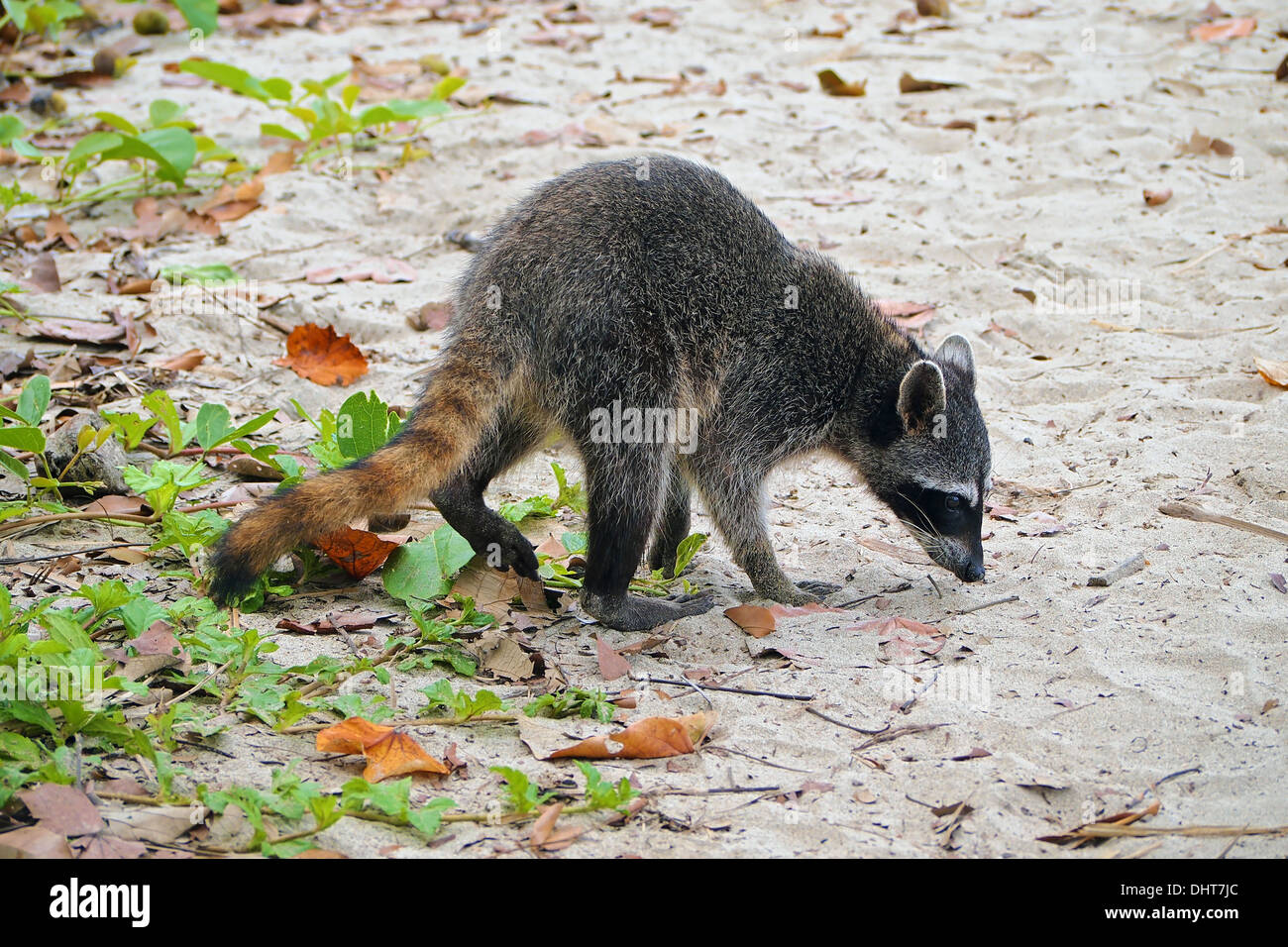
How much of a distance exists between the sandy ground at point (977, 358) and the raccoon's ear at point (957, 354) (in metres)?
0.49

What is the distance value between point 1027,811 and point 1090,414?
9.63ft

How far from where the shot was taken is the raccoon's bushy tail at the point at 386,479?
3.34 meters

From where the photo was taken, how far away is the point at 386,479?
3.57 m

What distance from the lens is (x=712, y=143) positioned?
768 cm

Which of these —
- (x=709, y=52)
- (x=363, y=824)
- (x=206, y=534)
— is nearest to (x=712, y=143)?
(x=709, y=52)

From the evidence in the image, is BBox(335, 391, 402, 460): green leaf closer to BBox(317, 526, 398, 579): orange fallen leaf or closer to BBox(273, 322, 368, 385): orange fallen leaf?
BBox(317, 526, 398, 579): orange fallen leaf

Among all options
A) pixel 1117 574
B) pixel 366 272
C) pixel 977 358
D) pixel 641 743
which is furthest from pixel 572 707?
pixel 366 272

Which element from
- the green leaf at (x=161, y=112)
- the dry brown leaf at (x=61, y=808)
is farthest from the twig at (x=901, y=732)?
the green leaf at (x=161, y=112)

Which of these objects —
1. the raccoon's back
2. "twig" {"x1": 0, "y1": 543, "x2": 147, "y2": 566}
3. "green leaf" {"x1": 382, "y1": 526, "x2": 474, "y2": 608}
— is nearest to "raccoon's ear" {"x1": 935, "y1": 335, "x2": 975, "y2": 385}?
the raccoon's back

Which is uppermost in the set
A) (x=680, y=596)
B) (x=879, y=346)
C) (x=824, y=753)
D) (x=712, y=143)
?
(x=712, y=143)

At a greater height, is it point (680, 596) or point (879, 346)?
point (879, 346)

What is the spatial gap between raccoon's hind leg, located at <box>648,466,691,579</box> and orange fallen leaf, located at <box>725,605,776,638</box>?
691mm

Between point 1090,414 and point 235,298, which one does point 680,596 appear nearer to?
point 1090,414

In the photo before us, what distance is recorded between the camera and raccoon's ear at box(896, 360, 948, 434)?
4570mm
